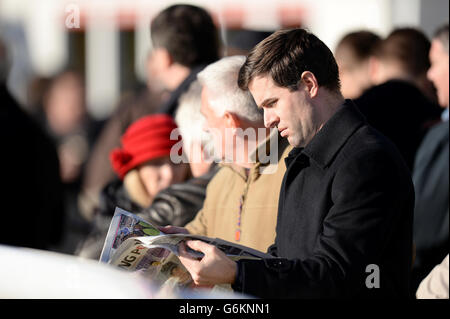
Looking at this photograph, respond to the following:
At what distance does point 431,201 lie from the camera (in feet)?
13.9

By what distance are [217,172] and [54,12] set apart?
11.6 meters

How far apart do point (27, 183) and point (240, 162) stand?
1.54 meters

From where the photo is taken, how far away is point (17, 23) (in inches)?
556

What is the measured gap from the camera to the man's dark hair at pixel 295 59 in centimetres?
252

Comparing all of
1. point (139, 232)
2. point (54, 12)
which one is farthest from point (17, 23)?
point (139, 232)

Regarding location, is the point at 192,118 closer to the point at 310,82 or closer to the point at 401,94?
the point at 401,94

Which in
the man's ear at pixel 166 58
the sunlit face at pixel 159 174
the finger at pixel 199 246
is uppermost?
the man's ear at pixel 166 58

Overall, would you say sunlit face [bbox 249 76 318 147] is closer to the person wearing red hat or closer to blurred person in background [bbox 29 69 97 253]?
the person wearing red hat

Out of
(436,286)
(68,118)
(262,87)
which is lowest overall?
(68,118)

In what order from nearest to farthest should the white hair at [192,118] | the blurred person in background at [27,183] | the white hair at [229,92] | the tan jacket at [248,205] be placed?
the tan jacket at [248,205] → the white hair at [229,92] → the white hair at [192,118] → the blurred person in background at [27,183]

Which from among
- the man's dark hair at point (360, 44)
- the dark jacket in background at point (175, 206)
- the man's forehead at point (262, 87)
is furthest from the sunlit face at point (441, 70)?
the man's forehead at point (262, 87)

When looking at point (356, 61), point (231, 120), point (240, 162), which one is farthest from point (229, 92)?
point (356, 61)

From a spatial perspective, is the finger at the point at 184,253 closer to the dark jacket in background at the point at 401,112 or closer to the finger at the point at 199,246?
the finger at the point at 199,246

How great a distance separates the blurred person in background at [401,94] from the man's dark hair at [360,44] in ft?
0.71
